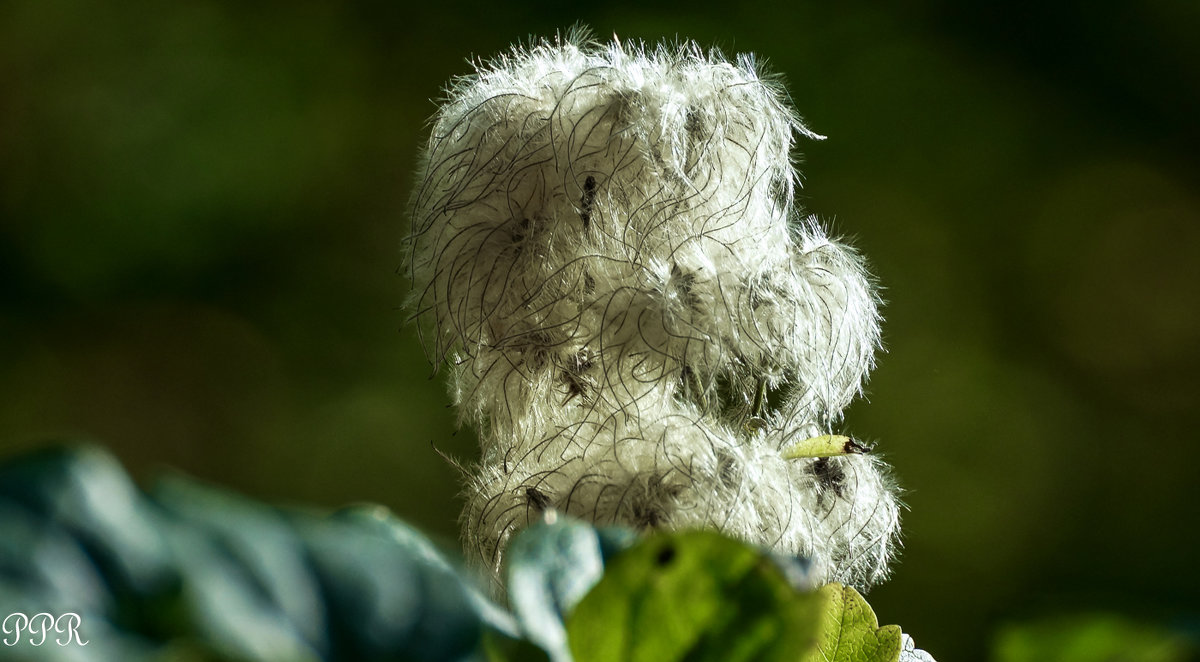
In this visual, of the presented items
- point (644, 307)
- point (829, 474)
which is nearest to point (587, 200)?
point (644, 307)

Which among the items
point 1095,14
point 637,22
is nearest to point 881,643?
point 637,22

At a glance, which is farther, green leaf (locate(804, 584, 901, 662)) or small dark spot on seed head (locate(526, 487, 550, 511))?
small dark spot on seed head (locate(526, 487, 550, 511))

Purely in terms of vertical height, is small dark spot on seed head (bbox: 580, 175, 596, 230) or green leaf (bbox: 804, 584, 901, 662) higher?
small dark spot on seed head (bbox: 580, 175, 596, 230)

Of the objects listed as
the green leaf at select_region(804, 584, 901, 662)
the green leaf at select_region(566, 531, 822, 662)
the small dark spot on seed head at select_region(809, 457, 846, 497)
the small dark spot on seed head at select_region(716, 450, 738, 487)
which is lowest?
the green leaf at select_region(566, 531, 822, 662)

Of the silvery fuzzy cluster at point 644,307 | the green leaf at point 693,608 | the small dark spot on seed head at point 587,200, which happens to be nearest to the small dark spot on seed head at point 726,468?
the silvery fuzzy cluster at point 644,307

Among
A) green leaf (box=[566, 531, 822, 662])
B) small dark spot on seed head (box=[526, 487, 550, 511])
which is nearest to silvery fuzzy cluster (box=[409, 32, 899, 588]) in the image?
small dark spot on seed head (box=[526, 487, 550, 511])

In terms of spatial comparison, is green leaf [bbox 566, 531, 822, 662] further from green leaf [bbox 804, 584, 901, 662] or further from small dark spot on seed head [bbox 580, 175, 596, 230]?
small dark spot on seed head [bbox 580, 175, 596, 230]

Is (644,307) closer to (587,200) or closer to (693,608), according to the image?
(587,200)

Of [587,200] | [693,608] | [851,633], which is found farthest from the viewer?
[587,200]
